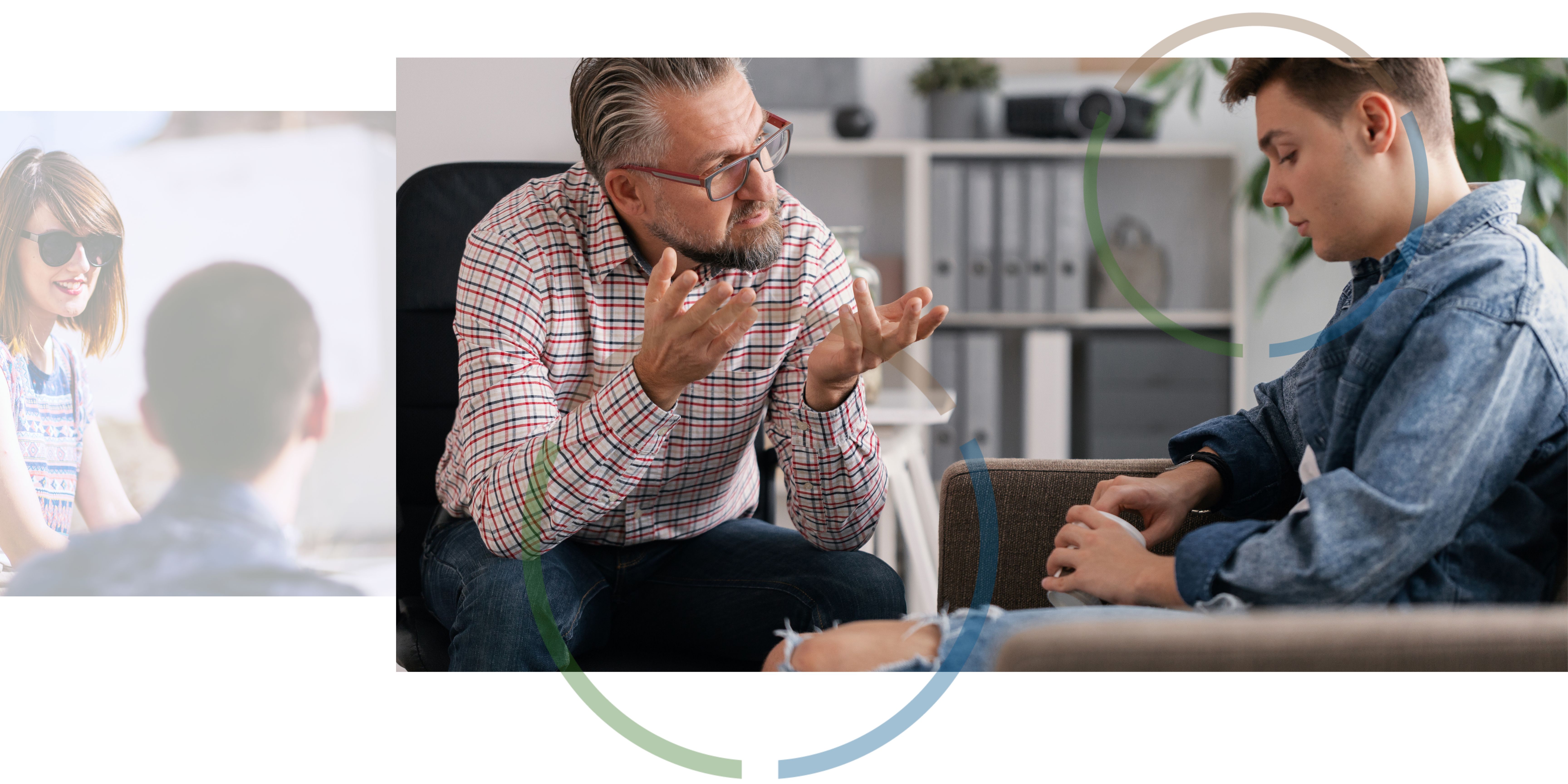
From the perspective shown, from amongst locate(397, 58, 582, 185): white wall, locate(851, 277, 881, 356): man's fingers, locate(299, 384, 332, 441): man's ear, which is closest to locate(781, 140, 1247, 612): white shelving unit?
locate(397, 58, 582, 185): white wall

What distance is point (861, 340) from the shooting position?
2.78 ft

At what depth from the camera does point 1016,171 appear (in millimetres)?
2617

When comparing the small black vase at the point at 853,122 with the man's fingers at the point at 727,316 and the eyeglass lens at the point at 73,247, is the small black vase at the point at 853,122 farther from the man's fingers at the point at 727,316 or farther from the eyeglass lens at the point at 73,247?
the man's fingers at the point at 727,316

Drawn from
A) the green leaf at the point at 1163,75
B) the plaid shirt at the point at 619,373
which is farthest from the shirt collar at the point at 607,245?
the green leaf at the point at 1163,75

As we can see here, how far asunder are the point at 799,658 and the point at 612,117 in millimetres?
592

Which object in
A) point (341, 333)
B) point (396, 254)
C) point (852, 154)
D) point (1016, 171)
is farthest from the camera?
point (852, 154)

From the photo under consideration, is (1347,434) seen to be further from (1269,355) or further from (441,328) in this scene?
(441,328)

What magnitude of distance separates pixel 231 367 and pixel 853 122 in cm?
165

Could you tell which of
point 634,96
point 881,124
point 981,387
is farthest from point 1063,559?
point 881,124

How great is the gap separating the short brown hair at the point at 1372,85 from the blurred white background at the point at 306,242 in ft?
4.14

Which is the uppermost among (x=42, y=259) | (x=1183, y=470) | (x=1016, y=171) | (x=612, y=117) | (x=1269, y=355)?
(x=1016, y=171)

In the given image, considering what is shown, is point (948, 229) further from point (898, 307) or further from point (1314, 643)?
point (1314, 643)

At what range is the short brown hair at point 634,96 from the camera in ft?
3.24
